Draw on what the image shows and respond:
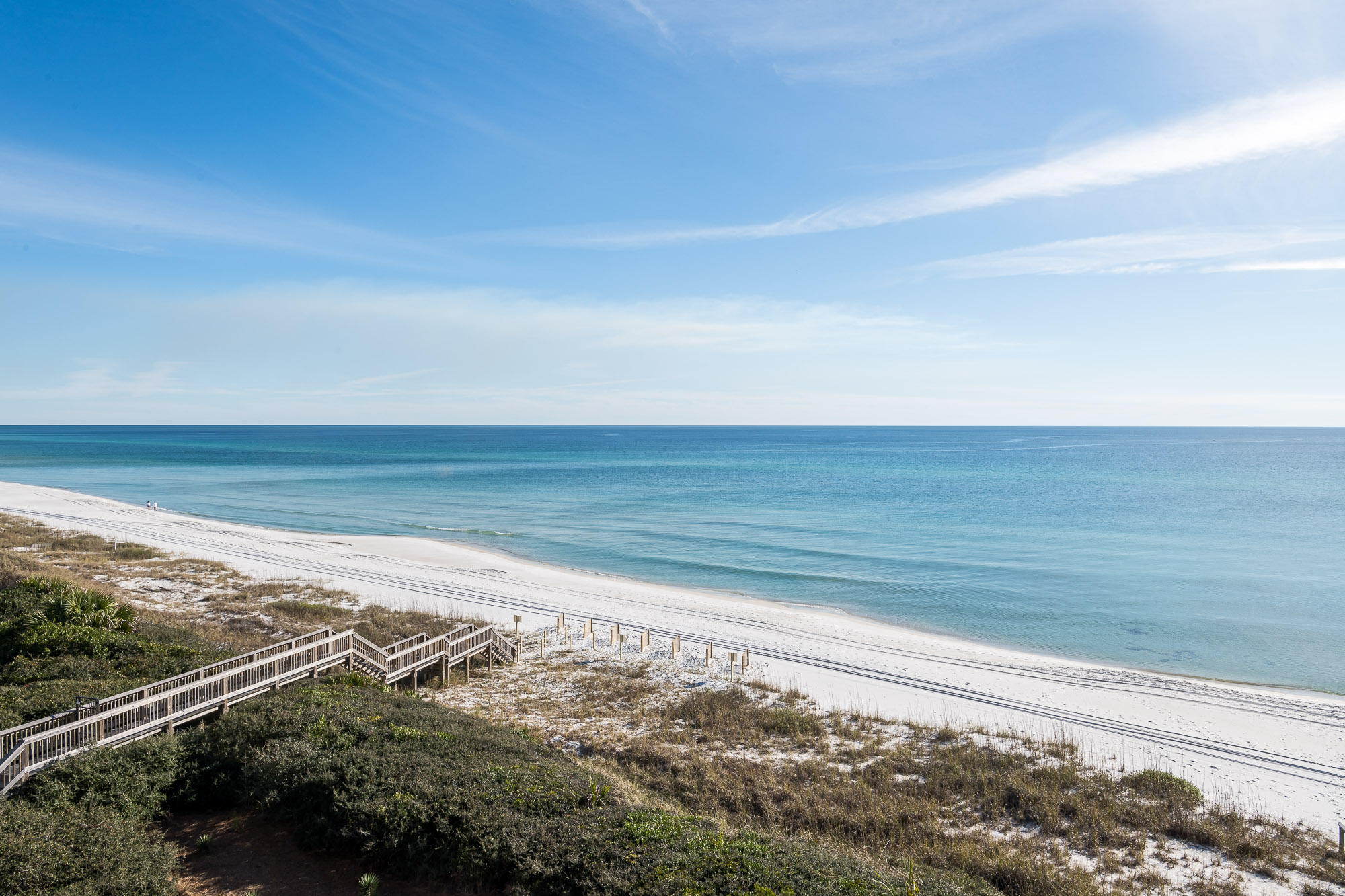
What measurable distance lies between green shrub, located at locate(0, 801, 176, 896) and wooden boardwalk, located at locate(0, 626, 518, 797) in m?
2.61

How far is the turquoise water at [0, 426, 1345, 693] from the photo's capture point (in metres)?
31.3

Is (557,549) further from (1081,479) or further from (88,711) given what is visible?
(1081,479)

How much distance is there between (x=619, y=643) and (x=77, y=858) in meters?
18.0

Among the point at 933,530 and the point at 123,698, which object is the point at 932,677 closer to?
the point at 123,698

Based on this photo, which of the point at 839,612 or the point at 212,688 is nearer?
the point at 212,688

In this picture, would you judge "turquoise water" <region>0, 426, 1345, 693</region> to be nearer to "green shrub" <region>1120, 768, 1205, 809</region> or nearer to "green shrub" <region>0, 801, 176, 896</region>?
"green shrub" <region>1120, 768, 1205, 809</region>

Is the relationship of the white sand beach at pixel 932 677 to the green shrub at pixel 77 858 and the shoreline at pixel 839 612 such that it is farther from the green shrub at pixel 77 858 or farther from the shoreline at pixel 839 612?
the green shrub at pixel 77 858

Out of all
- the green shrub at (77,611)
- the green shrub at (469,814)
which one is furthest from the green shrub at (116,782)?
the green shrub at (77,611)

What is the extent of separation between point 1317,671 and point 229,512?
234 ft

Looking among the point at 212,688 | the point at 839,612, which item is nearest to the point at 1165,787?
the point at 839,612

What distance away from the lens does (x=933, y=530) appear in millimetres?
54812

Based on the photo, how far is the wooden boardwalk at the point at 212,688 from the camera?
11289 mm

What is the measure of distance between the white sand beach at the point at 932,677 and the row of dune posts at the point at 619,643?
1.44ft

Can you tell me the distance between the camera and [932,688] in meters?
22.1
